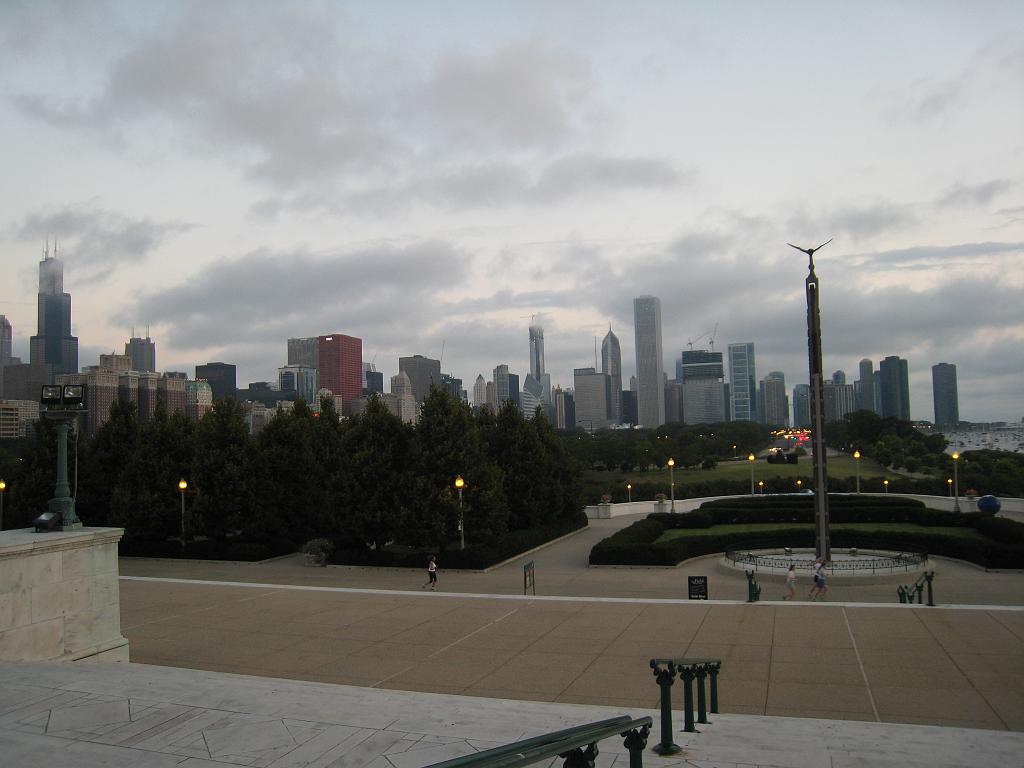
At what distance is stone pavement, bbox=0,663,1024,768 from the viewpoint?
7.54 meters

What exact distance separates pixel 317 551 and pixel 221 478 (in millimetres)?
5973

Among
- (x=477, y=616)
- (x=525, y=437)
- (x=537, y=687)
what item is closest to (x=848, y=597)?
(x=477, y=616)

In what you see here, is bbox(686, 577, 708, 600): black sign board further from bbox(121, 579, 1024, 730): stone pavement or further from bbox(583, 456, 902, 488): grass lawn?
bbox(583, 456, 902, 488): grass lawn

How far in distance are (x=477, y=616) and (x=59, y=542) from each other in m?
9.81

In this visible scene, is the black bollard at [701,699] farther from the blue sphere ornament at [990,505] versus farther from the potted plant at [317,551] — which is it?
the blue sphere ornament at [990,505]

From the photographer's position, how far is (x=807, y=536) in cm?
3794

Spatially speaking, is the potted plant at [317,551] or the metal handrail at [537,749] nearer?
the metal handrail at [537,749]

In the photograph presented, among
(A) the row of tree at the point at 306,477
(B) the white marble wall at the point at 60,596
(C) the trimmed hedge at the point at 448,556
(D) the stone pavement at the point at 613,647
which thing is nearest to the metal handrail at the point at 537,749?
(D) the stone pavement at the point at 613,647

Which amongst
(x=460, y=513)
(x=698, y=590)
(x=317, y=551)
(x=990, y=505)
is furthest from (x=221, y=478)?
(x=990, y=505)

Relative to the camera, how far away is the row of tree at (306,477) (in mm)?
33125

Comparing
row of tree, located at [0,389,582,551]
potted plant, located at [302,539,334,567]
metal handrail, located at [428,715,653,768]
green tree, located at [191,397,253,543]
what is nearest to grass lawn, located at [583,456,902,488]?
row of tree, located at [0,389,582,551]

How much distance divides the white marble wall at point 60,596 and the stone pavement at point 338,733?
5.68 ft

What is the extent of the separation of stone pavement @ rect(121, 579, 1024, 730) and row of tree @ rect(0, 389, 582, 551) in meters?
10.8

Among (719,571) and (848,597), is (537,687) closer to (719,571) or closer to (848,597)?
(848,597)
